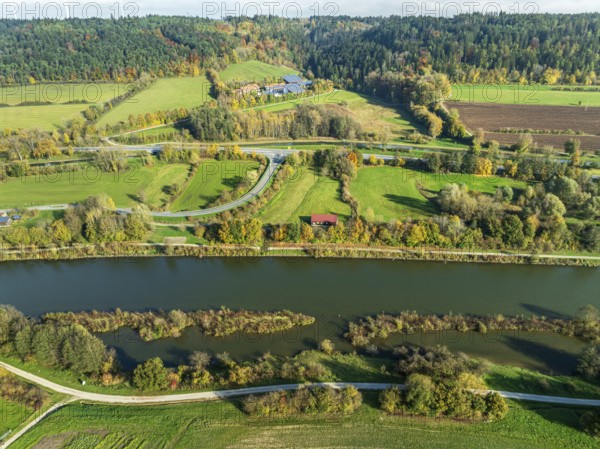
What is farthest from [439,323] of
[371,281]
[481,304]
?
[371,281]

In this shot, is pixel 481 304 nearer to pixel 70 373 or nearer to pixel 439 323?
pixel 439 323

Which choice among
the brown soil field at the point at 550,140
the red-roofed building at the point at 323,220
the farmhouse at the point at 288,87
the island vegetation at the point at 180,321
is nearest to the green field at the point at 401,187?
the red-roofed building at the point at 323,220

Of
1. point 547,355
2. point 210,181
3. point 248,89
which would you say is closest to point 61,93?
point 248,89

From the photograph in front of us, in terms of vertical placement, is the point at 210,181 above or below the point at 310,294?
above

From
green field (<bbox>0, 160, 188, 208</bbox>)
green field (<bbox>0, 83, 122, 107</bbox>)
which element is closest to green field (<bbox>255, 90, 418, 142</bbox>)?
green field (<bbox>0, 160, 188, 208</bbox>)

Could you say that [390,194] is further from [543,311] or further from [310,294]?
[543,311]

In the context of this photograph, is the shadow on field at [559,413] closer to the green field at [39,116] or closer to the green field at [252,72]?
the green field at [39,116]

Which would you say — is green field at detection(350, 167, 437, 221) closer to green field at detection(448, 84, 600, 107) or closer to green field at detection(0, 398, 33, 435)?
green field at detection(0, 398, 33, 435)
